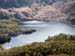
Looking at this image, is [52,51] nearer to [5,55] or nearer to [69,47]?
[69,47]

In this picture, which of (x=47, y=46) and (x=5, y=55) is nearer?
(x=5, y=55)

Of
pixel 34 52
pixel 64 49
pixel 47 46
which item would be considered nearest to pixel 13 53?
pixel 34 52

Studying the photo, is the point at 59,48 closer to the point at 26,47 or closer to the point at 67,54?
the point at 67,54

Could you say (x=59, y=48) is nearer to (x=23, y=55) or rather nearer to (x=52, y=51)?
(x=52, y=51)

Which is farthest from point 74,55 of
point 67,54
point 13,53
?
point 13,53

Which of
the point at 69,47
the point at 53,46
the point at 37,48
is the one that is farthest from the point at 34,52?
the point at 69,47

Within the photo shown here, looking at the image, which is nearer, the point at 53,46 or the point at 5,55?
the point at 5,55

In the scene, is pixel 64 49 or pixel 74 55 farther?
pixel 64 49
